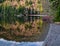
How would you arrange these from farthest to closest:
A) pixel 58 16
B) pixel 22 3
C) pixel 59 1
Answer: pixel 22 3
pixel 59 1
pixel 58 16

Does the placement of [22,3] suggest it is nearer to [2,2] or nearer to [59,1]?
[2,2]

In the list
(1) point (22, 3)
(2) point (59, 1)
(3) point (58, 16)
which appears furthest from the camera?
(1) point (22, 3)

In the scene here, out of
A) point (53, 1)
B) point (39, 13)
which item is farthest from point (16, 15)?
point (53, 1)

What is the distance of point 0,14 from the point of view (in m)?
25.6

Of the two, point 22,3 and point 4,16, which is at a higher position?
point 22,3

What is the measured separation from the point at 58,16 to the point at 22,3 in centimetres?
1887

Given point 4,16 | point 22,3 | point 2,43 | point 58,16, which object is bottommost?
point 4,16

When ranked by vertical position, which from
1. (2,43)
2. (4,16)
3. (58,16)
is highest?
(58,16)

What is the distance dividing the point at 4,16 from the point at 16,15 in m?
1.41

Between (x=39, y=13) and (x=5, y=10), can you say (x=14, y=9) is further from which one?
(x=39, y=13)

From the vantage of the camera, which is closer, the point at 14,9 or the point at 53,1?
the point at 53,1

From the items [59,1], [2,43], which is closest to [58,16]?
[59,1]

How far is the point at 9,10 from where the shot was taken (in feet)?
80.6

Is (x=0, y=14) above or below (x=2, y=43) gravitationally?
below
